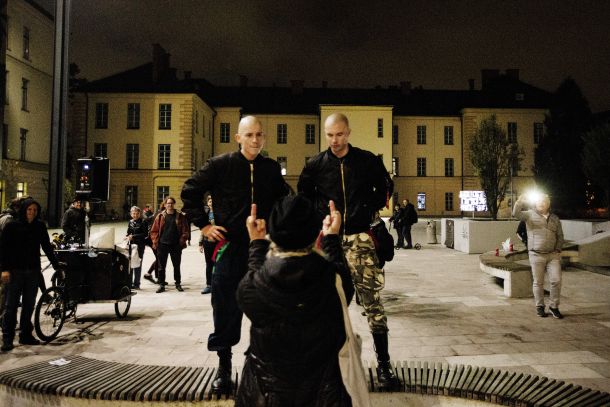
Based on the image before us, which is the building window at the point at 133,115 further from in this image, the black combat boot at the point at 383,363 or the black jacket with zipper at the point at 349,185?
the black combat boot at the point at 383,363

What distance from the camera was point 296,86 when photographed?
63062mm

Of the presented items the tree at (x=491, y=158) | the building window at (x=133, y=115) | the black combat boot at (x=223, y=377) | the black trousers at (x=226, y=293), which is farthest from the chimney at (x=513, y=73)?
the black combat boot at (x=223, y=377)

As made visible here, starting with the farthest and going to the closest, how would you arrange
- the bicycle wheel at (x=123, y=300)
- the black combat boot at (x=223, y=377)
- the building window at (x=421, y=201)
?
the building window at (x=421, y=201), the bicycle wheel at (x=123, y=300), the black combat boot at (x=223, y=377)

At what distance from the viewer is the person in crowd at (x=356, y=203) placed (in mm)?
3955

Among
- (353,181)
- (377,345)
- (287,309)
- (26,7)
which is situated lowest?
(377,345)

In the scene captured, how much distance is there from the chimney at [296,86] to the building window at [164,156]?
21380 millimetres

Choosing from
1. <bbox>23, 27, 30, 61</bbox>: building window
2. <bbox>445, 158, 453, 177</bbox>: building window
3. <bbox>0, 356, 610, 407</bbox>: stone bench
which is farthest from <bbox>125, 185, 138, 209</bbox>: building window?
<bbox>0, 356, 610, 407</bbox>: stone bench

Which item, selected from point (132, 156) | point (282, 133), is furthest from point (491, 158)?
point (132, 156)

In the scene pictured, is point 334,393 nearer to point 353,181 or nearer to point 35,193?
point 353,181

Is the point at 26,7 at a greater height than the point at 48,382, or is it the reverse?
the point at 26,7

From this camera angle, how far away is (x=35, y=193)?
123ft

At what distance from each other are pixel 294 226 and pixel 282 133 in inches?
2221

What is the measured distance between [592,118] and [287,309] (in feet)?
167

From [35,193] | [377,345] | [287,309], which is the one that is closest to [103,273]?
[377,345]
